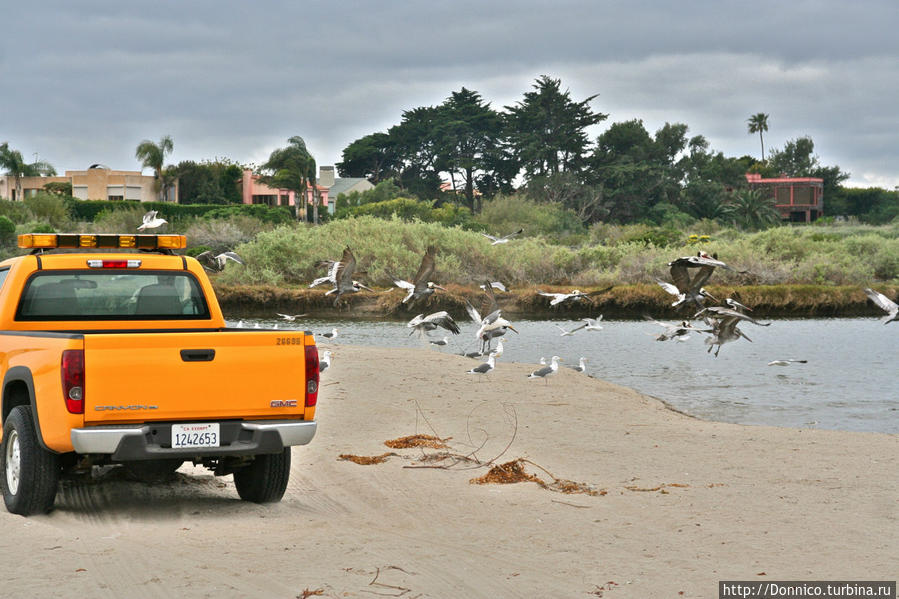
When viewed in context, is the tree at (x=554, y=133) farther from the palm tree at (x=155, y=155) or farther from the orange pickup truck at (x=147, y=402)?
the orange pickup truck at (x=147, y=402)

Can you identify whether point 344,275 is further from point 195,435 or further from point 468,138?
point 468,138

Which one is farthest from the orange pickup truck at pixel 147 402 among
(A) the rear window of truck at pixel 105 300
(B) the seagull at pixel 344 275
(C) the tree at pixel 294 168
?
(C) the tree at pixel 294 168

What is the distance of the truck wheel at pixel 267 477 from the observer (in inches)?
345

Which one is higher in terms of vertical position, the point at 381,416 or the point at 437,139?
the point at 437,139

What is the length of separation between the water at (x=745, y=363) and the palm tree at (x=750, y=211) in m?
53.7

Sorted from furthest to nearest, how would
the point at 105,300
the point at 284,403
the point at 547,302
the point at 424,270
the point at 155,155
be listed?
the point at 155,155 < the point at 547,302 < the point at 424,270 < the point at 105,300 < the point at 284,403

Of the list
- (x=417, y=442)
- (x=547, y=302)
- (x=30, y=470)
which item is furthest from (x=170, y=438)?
(x=547, y=302)

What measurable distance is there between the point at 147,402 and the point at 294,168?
8708 cm

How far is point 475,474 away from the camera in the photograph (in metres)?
10.8

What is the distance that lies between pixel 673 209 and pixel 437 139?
25007 mm

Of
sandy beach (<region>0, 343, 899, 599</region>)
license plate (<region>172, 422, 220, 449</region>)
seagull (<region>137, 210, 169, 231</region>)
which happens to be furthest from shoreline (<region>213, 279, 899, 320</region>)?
license plate (<region>172, 422, 220, 449</region>)

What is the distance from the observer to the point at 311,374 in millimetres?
8258

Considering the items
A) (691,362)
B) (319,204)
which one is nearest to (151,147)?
(319,204)

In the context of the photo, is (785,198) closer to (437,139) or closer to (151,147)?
(437,139)
